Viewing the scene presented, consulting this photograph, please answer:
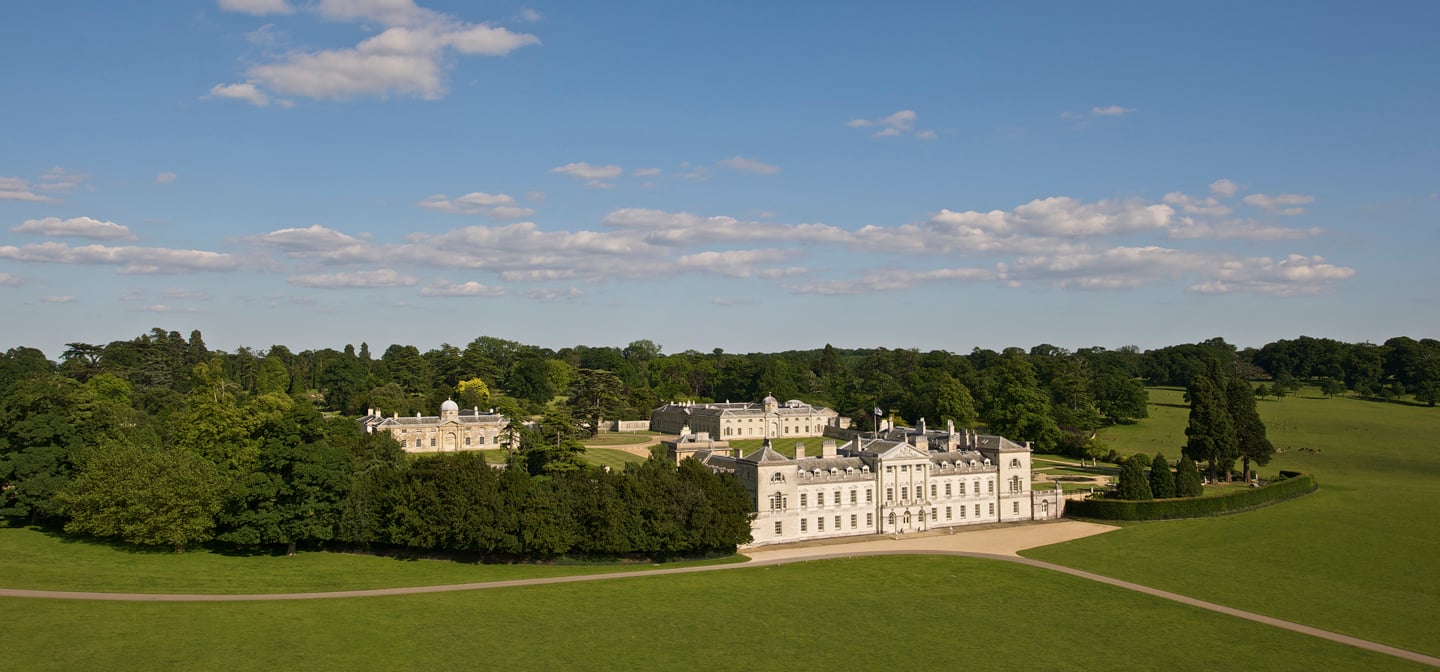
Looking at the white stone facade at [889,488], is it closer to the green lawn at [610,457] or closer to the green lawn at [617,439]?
the green lawn at [610,457]

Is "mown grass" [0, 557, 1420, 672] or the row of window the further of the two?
the row of window

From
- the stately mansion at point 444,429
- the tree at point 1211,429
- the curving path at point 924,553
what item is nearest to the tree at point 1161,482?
the curving path at point 924,553

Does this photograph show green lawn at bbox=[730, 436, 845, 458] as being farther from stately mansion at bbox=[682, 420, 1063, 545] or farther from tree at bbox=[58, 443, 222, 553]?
tree at bbox=[58, 443, 222, 553]

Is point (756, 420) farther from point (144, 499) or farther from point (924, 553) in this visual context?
point (144, 499)

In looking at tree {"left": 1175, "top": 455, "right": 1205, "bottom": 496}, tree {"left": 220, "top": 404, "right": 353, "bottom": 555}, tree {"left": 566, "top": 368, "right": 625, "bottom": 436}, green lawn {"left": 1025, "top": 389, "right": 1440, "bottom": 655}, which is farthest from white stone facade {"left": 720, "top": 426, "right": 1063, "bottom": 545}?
tree {"left": 566, "top": 368, "right": 625, "bottom": 436}

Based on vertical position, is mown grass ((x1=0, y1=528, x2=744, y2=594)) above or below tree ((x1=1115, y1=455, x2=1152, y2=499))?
below
